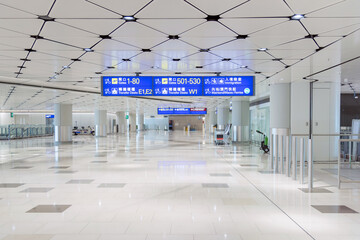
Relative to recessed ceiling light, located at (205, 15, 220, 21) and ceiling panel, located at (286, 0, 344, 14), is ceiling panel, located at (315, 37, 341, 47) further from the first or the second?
recessed ceiling light, located at (205, 15, 220, 21)

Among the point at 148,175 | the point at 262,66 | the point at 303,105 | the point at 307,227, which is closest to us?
the point at 307,227

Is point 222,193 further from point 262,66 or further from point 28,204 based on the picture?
point 262,66

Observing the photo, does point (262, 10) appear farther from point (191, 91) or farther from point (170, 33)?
point (191, 91)

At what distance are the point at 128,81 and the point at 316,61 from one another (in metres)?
7.98

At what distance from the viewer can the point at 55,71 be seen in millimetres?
12586

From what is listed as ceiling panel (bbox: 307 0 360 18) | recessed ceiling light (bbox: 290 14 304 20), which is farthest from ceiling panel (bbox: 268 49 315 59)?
ceiling panel (bbox: 307 0 360 18)

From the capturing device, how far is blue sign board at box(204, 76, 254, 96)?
13203mm

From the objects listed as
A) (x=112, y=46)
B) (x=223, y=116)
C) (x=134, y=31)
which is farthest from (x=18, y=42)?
(x=223, y=116)

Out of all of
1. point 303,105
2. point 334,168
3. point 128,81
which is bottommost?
point 334,168

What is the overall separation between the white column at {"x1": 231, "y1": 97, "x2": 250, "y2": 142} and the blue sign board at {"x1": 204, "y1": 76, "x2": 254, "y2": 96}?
1419 centimetres

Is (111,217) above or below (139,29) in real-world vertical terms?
below

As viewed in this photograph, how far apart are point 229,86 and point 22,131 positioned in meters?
31.6

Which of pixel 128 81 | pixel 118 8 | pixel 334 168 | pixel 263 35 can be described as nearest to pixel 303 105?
pixel 334 168

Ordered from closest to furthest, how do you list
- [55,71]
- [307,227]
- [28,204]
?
1. [307,227]
2. [28,204]
3. [55,71]
